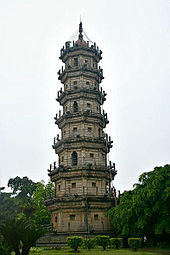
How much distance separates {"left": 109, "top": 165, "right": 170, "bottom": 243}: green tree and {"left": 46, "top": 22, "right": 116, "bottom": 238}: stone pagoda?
351cm

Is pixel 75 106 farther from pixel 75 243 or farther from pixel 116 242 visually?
pixel 75 243

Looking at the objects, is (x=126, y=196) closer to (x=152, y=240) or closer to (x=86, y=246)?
(x=152, y=240)

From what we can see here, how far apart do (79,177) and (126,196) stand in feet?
18.7

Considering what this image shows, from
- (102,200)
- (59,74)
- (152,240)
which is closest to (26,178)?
(59,74)

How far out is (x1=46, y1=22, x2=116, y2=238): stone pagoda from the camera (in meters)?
31.1

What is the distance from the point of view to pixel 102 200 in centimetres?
3186

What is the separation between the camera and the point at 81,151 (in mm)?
33781

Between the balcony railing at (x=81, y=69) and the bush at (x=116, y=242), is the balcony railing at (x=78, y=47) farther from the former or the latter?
the bush at (x=116, y=242)

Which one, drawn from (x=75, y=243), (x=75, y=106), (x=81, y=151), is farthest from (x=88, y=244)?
(x=75, y=106)

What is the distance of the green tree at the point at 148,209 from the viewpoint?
82.1 ft

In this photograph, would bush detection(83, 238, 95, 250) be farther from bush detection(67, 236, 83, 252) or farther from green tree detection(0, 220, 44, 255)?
green tree detection(0, 220, 44, 255)

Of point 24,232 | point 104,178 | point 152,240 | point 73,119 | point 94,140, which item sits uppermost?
point 73,119

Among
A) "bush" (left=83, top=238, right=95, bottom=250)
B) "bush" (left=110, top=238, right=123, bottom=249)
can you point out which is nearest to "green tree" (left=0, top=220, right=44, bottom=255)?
"bush" (left=83, top=238, right=95, bottom=250)

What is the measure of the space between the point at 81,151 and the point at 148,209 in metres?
10.9
